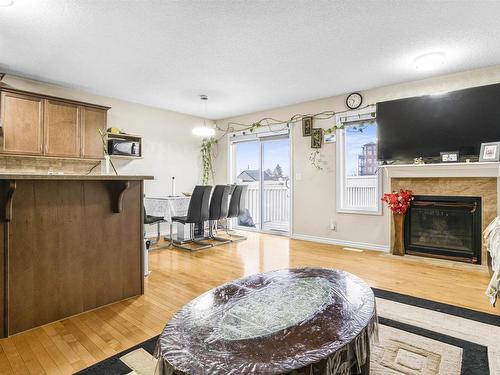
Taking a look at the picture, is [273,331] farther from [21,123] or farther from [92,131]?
A: [92,131]

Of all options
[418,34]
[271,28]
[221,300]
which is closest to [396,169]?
[418,34]

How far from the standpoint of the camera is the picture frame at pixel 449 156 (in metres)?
3.76

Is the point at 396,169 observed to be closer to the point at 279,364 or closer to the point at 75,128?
the point at 279,364

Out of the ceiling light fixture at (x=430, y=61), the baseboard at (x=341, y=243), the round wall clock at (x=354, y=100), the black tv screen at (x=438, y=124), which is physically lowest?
the baseboard at (x=341, y=243)

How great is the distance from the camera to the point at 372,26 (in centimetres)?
269

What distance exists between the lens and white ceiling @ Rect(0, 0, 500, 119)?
2.44 meters

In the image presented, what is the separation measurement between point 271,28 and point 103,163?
348cm

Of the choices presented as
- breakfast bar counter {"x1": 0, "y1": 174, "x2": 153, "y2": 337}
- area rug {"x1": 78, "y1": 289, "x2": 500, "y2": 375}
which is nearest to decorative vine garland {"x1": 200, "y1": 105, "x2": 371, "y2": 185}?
area rug {"x1": 78, "y1": 289, "x2": 500, "y2": 375}

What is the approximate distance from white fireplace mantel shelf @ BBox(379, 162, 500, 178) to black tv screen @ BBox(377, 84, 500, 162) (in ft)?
0.57

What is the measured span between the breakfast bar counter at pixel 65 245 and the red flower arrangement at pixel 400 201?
3331 millimetres

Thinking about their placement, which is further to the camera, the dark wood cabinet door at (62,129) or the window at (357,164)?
the window at (357,164)

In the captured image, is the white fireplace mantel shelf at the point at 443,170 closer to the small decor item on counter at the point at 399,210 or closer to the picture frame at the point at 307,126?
the small decor item on counter at the point at 399,210

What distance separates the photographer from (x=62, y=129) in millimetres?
4102

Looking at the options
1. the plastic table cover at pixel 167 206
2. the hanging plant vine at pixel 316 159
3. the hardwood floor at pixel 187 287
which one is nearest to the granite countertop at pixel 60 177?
the hardwood floor at pixel 187 287
